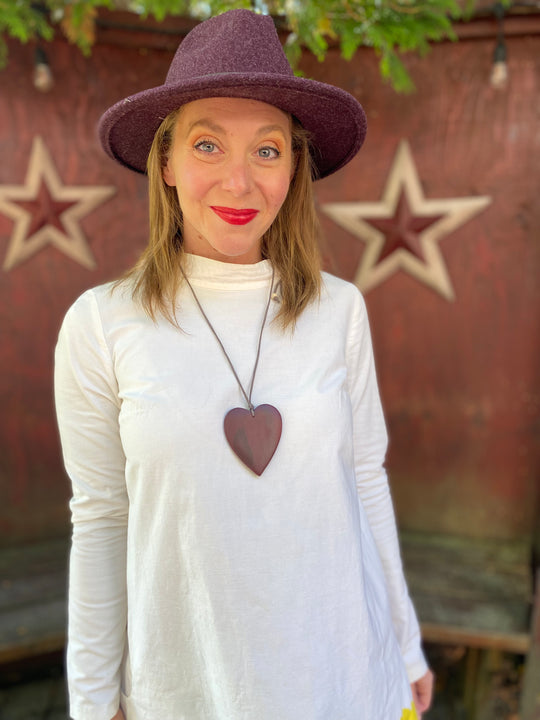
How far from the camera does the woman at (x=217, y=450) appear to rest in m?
1.17

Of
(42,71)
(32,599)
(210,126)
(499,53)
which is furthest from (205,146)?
(32,599)

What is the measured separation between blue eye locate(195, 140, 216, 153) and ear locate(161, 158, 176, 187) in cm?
13

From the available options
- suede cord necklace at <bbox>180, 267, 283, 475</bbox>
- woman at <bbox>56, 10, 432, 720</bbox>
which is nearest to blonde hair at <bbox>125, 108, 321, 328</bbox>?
woman at <bbox>56, 10, 432, 720</bbox>

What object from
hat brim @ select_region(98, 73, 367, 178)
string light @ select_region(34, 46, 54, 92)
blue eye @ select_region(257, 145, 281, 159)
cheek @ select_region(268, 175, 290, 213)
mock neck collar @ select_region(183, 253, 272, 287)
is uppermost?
string light @ select_region(34, 46, 54, 92)

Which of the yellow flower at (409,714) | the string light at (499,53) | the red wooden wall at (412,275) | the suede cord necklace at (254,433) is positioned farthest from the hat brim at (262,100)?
the string light at (499,53)

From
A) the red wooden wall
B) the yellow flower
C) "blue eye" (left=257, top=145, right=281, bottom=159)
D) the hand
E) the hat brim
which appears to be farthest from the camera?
the red wooden wall

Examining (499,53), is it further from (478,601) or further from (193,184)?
(478,601)

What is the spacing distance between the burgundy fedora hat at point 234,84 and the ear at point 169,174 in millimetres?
106

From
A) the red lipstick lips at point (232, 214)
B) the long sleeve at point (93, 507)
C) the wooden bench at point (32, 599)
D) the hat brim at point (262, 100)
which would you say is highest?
A: the hat brim at point (262, 100)

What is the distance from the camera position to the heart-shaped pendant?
45.2 inches

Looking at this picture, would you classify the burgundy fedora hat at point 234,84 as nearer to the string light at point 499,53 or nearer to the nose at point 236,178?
the nose at point 236,178

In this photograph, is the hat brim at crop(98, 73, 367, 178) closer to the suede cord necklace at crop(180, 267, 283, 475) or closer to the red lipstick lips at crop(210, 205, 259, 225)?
the red lipstick lips at crop(210, 205, 259, 225)

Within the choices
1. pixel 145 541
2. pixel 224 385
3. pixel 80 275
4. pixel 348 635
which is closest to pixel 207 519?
pixel 145 541

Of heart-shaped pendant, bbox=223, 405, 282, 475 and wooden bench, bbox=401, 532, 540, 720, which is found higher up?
heart-shaped pendant, bbox=223, 405, 282, 475
